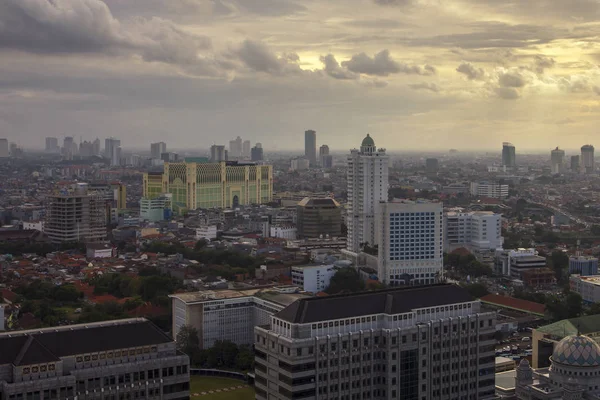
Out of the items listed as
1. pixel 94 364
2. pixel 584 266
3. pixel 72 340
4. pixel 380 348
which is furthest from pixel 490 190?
pixel 94 364

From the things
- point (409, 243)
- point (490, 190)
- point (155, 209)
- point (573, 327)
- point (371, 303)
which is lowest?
point (573, 327)

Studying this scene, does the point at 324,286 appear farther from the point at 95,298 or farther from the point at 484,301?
the point at 95,298

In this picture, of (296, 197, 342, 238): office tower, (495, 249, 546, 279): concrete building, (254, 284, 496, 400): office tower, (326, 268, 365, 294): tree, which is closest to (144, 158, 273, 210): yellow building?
(296, 197, 342, 238): office tower

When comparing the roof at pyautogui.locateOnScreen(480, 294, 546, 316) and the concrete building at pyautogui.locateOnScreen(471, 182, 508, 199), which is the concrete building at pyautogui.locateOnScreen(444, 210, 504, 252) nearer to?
the roof at pyautogui.locateOnScreen(480, 294, 546, 316)

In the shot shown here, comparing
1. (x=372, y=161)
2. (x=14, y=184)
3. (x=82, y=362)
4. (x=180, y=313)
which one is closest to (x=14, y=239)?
(x=372, y=161)

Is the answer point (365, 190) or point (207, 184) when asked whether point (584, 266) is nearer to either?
point (365, 190)
